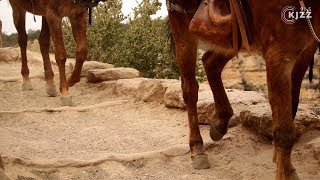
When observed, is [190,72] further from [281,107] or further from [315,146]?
[281,107]

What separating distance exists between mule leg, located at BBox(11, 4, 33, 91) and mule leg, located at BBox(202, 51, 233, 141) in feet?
16.8

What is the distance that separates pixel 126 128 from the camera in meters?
6.63

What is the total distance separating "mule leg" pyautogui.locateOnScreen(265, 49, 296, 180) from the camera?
3.47 m

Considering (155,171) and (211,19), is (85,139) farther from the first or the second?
(211,19)

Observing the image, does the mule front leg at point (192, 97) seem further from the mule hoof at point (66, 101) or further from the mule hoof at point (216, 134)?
the mule hoof at point (66, 101)

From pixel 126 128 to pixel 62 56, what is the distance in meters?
1.81

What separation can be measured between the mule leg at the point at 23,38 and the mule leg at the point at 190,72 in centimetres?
498

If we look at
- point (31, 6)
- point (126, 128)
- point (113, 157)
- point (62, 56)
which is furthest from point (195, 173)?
point (31, 6)

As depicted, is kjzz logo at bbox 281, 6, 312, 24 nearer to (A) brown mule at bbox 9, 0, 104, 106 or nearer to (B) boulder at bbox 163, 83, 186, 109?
(B) boulder at bbox 163, 83, 186, 109

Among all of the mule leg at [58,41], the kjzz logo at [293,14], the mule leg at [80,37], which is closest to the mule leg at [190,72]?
the kjzz logo at [293,14]

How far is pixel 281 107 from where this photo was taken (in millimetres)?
3541

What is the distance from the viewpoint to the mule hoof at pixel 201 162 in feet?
16.0

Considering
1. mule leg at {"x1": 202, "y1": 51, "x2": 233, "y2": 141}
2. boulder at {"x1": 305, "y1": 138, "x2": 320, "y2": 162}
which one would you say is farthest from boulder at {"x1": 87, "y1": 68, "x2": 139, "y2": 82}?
boulder at {"x1": 305, "y1": 138, "x2": 320, "y2": 162}

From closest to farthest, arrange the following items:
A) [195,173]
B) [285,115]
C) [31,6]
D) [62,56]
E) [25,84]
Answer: [285,115], [195,173], [62,56], [31,6], [25,84]
